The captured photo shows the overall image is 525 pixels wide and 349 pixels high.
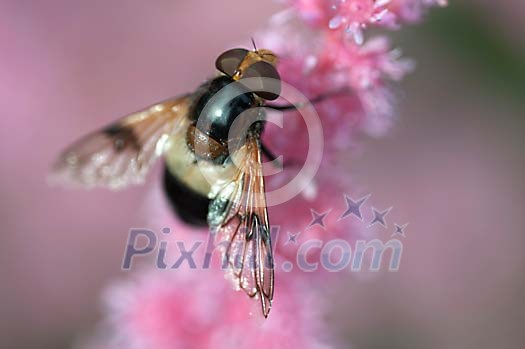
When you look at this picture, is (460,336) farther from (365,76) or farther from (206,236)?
(365,76)

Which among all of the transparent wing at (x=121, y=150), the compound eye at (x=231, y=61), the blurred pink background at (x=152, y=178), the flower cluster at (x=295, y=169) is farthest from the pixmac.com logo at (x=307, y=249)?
the blurred pink background at (x=152, y=178)

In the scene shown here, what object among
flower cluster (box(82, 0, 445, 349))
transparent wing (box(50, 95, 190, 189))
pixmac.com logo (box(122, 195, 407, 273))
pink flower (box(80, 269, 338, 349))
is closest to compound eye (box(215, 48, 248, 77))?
flower cluster (box(82, 0, 445, 349))

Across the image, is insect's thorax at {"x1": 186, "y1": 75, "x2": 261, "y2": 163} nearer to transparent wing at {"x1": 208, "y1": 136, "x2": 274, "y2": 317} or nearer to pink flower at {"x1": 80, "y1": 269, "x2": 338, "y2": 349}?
transparent wing at {"x1": 208, "y1": 136, "x2": 274, "y2": 317}

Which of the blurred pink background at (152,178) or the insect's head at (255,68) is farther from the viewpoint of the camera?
the blurred pink background at (152,178)

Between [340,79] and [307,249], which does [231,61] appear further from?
[307,249]

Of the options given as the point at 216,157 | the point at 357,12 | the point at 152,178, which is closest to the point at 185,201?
the point at 216,157

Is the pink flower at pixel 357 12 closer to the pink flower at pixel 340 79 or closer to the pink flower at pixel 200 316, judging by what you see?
the pink flower at pixel 340 79
